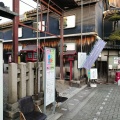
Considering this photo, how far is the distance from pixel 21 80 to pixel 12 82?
23.3 inches

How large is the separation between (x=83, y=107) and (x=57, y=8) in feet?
25.8

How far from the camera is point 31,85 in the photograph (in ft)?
25.7

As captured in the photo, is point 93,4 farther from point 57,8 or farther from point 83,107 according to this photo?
point 83,107

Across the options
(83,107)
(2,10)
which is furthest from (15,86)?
(83,107)

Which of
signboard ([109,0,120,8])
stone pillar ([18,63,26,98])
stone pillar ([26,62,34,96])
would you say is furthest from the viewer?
signboard ([109,0,120,8])

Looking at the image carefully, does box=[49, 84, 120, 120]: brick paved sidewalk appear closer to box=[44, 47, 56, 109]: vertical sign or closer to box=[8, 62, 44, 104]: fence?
box=[44, 47, 56, 109]: vertical sign

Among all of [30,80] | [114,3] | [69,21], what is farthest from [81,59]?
[114,3]

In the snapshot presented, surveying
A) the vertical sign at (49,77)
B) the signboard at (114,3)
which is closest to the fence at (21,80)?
the vertical sign at (49,77)

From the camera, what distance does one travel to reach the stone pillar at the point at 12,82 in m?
6.51

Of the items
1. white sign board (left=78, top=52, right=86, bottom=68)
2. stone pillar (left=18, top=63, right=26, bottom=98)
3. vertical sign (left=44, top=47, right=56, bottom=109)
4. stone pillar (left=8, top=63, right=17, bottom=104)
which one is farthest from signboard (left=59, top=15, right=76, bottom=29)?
stone pillar (left=8, top=63, right=17, bottom=104)

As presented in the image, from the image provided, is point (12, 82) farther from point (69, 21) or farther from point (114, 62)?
point (114, 62)

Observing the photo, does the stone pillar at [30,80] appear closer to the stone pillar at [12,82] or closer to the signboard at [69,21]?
the stone pillar at [12,82]

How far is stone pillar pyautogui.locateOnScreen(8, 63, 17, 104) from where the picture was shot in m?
Result: 6.51

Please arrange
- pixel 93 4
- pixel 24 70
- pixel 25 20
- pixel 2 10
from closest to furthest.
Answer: pixel 2 10 < pixel 24 70 < pixel 93 4 < pixel 25 20
